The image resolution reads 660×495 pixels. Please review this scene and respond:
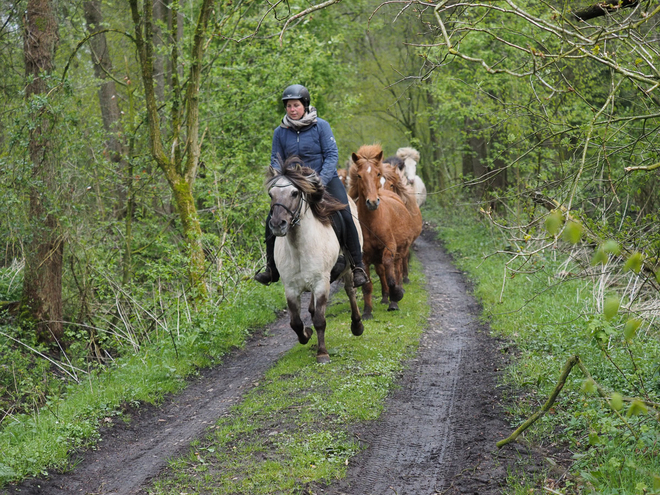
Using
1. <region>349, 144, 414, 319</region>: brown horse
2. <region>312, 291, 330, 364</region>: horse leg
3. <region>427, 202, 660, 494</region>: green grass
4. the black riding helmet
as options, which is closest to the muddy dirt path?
<region>427, 202, 660, 494</region>: green grass

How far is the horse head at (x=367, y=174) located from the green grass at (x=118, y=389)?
9.34 feet

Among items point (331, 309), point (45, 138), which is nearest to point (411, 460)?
point (331, 309)

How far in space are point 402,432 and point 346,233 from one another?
3.45 meters

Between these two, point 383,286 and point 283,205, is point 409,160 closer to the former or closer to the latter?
point 383,286

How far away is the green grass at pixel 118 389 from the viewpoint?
5809 millimetres

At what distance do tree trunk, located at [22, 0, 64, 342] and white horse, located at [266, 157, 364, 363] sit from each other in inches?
156

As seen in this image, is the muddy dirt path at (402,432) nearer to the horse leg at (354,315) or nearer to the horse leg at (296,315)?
the horse leg at (296,315)

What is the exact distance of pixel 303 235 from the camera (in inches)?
308

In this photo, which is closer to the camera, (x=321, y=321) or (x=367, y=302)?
(x=321, y=321)

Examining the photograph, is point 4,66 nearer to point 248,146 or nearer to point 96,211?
point 96,211

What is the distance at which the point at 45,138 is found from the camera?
10.4m

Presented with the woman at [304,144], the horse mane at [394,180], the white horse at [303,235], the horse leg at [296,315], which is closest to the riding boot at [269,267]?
the woman at [304,144]

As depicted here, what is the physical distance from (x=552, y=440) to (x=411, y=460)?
1205 millimetres

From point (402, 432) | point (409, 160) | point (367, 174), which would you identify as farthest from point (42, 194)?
point (409, 160)
